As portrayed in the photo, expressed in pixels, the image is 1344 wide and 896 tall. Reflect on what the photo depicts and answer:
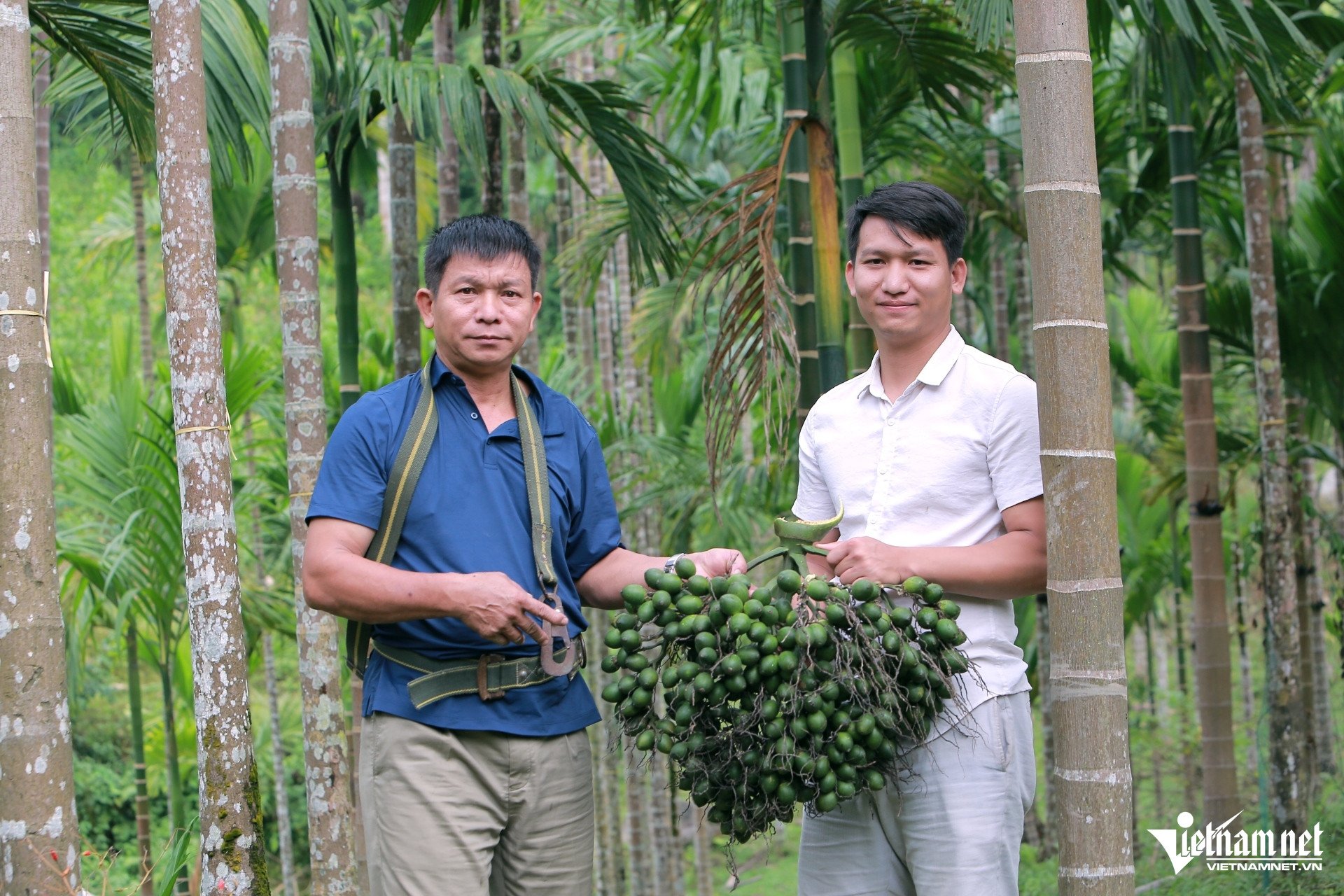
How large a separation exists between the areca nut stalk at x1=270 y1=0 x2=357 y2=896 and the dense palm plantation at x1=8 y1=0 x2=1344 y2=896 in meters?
0.01

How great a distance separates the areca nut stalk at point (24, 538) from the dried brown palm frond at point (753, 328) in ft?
5.45

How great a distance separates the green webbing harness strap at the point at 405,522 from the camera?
2.36 metres

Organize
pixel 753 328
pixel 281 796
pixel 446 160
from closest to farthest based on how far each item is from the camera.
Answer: pixel 753 328 < pixel 446 160 < pixel 281 796

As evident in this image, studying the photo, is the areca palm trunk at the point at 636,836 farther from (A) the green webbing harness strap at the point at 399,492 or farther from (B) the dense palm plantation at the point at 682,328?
(A) the green webbing harness strap at the point at 399,492

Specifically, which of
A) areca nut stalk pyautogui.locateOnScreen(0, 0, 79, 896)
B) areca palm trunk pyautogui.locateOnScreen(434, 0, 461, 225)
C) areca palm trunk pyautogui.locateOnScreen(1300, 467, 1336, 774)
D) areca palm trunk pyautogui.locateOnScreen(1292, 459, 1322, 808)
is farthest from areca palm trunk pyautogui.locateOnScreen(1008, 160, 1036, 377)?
areca nut stalk pyautogui.locateOnScreen(0, 0, 79, 896)

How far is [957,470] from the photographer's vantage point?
7.30 feet

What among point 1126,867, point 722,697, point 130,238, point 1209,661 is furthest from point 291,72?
point 130,238

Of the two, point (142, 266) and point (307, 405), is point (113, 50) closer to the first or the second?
point (307, 405)

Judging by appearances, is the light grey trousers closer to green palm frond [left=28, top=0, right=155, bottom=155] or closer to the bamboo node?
the bamboo node

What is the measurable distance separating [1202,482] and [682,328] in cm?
340

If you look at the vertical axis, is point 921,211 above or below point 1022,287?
below

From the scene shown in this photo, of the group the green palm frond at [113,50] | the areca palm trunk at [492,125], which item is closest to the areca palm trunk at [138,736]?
the areca palm trunk at [492,125]

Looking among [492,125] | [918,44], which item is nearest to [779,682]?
[918,44]

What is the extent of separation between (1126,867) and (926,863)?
334mm
